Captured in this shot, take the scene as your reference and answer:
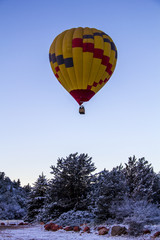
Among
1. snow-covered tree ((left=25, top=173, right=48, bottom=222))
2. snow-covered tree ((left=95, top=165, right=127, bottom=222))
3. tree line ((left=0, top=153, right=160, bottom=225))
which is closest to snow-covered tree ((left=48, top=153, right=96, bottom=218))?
tree line ((left=0, top=153, right=160, bottom=225))

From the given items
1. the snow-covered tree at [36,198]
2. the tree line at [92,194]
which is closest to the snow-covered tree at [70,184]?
the tree line at [92,194]

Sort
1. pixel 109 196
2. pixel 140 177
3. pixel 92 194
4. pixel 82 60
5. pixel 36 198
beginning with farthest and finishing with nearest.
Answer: pixel 140 177
pixel 36 198
pixel 92 194
pixel 109 196
pixel 82 60

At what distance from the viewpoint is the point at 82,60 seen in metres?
19.1

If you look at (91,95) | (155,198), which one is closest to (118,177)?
(91,95)

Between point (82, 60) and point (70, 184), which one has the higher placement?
point (82, 60)

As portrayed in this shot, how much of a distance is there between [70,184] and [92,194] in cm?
251

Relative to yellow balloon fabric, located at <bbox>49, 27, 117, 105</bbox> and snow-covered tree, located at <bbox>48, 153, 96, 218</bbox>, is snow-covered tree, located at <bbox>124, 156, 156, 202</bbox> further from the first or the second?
yellow balloon fabric, located at <bbox>49, 27, 117, 105</bbox>

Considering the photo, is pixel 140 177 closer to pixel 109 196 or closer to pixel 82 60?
pixel 109 196

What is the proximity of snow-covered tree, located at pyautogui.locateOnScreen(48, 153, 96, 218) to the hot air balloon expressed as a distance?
8.97 meters

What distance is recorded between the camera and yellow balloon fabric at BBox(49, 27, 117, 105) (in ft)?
62.6

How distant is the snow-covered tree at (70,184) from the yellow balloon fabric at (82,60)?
920 centimetres

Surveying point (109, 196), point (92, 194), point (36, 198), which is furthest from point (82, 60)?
point (36, 198)

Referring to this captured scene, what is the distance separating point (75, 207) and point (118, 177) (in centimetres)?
526

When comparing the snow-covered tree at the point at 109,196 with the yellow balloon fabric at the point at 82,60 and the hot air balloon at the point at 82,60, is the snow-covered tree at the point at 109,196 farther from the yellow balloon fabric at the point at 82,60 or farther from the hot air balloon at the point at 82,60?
the yellow balloon fabric at the point at 82,60
